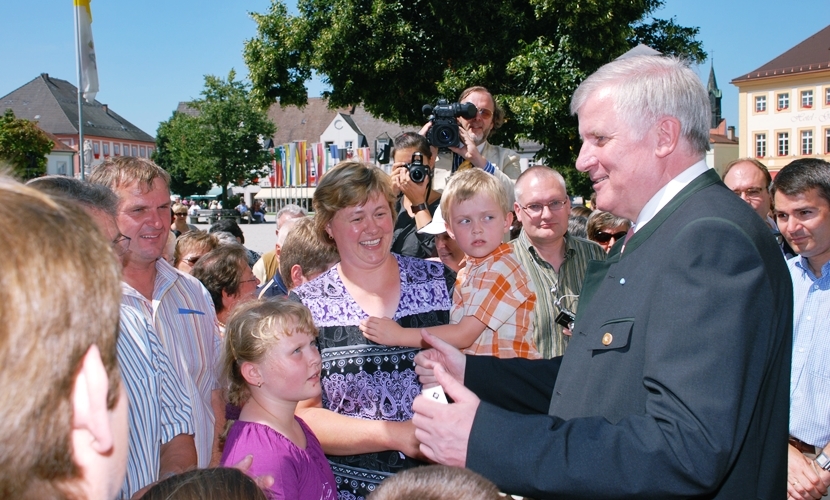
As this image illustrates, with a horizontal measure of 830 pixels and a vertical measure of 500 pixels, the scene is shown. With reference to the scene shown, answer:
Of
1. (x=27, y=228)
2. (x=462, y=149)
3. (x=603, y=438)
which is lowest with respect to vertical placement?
(x=603, y=438)

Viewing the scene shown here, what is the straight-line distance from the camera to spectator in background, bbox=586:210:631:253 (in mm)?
5387

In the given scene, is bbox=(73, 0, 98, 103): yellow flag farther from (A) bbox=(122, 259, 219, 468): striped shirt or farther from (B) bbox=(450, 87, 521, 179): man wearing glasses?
(A) bbox=(122, 259, 219, 468): striped shirt

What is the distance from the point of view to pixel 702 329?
1.55 m

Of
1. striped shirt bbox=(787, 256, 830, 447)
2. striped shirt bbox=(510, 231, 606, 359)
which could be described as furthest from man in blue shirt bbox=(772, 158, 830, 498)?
striped shirt bbox=(510, 231, 606, 359)

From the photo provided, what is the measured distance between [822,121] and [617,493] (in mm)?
65855

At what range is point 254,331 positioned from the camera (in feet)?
8.89

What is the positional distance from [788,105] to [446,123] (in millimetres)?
63420

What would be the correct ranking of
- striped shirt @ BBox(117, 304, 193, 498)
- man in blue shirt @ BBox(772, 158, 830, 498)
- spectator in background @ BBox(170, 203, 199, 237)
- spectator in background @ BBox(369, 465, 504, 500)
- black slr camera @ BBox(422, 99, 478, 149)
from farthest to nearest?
spectator in background @ BBox(170, 203, 199, 237)
black slr camera @ BBox(422, 99, 478, 149)
man in blue shirt @ BBox(772, 158, 830, 498)
striped shirt @ BBox(117, 304, 193, 498)
spectator in background @ BBox(369, 465, 504, 500)

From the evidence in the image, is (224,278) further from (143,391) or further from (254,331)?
(143,391)

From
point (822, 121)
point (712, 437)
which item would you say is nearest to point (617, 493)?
point (712, 437)

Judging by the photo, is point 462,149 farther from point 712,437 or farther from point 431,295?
point 712,437

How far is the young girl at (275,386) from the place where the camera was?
2490 mm

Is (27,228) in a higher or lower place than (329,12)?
lower

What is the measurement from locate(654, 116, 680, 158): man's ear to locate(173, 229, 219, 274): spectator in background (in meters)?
4.32
